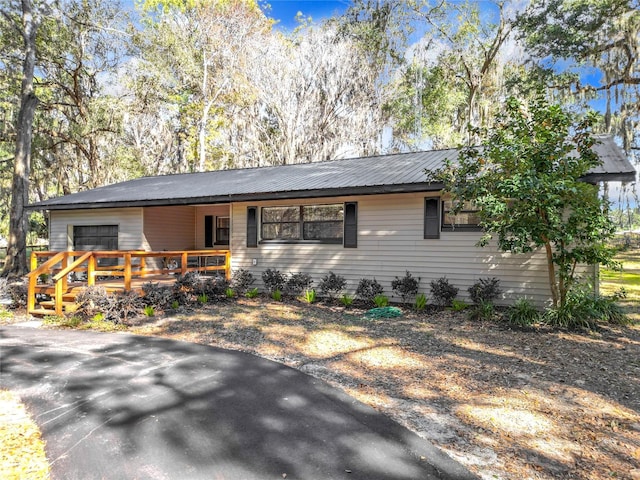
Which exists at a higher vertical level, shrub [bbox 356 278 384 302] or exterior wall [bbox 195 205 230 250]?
exterior wall [bbox 195 205 230 250]

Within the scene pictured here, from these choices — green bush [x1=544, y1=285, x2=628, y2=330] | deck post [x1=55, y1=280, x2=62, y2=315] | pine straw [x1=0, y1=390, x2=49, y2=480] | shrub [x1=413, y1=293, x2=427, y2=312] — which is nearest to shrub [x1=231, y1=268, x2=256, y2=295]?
deck post [x1=55, y1=280, x2=62, y2=315]

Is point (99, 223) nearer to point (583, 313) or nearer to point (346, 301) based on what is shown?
point (346, 301)

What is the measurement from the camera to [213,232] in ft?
45.8

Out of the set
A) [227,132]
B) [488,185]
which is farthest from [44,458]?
[227,132]

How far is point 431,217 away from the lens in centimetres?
862

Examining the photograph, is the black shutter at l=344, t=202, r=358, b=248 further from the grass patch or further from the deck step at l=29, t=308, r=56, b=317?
the deck step at l=29, t=308, r=56, b=317

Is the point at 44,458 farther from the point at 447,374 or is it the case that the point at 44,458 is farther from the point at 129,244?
the point at 129,244

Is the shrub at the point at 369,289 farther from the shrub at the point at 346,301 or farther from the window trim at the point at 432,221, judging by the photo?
the window trim at the point at 432,221

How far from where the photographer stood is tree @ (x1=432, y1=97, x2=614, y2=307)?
6070 mm

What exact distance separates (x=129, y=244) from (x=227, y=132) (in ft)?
50.7

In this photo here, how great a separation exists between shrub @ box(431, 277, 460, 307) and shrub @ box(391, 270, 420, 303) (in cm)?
40

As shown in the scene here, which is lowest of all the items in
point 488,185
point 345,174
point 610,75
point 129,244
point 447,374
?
point 447,374

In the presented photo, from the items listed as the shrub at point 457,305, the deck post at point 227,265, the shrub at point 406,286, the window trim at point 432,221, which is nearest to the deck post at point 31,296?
the deck post at point 227,265

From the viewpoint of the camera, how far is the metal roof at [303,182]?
822 cm
